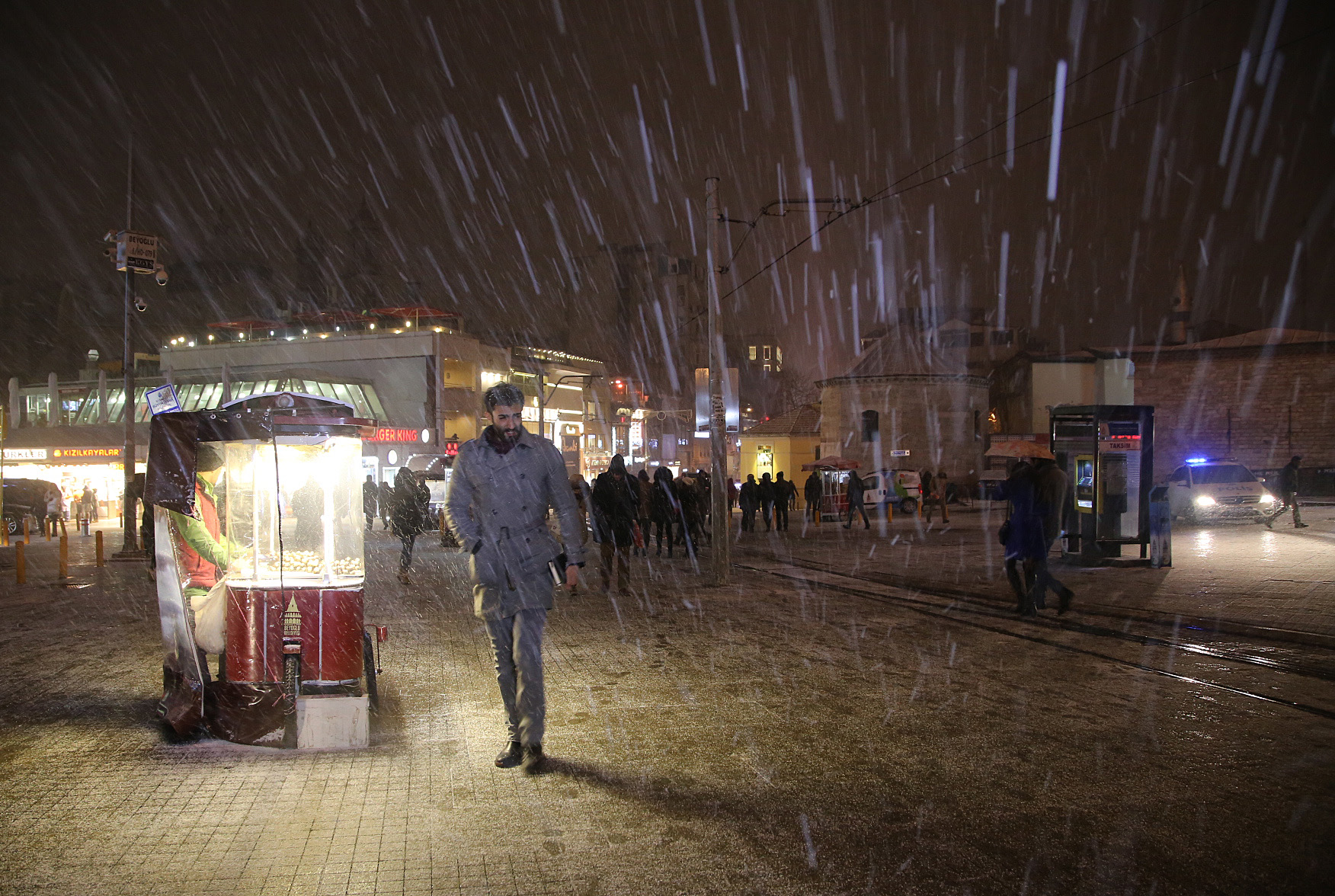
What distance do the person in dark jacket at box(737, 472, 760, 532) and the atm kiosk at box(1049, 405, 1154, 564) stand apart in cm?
1198

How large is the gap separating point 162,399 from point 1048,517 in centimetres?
903

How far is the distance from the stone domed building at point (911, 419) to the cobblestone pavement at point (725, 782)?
42.0m

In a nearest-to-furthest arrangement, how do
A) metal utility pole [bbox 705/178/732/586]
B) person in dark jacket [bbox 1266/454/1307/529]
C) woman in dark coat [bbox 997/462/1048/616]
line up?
woman in dark coat [bbox 997/462/1048/616]
metal utility pole [bbox 705/178/732/586]
person in dark jacket [bbox 1266/454/1307/529]

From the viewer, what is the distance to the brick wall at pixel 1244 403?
4166 centimetres

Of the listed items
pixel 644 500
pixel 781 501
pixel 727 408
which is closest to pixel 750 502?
pixel 781 501

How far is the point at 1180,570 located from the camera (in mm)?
14109

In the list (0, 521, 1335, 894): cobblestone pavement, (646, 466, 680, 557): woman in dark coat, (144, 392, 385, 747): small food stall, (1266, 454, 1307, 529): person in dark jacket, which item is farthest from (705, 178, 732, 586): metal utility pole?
(1266, 454, 1307, 529): person in dark jacket

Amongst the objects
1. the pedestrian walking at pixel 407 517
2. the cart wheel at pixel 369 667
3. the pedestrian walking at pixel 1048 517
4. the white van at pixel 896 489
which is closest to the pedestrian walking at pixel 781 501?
the white van at pixel 896 489

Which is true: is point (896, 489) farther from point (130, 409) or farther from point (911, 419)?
point (130, 409)

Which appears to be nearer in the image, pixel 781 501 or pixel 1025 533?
pixel 1025 533

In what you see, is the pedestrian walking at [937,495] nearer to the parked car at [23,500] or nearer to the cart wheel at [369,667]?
the cart wheel at [369,667]

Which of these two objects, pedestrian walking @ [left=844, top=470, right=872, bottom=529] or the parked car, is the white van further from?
the parked car

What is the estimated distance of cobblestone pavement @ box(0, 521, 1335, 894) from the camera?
12.1 feet

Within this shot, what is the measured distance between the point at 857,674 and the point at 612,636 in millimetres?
2853
